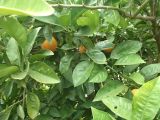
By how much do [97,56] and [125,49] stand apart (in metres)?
0.11

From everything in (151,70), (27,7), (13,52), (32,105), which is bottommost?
(32,105)

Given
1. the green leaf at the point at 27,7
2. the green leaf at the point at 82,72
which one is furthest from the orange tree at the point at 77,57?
the green leaf at the point at 27,7

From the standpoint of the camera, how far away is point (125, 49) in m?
1.22

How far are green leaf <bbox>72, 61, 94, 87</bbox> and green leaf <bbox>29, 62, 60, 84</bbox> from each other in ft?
0.24

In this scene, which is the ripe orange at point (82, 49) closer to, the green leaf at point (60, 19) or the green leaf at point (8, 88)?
the green leaf at point (60, 19)

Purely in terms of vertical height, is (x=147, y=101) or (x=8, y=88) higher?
(x=147, y=101)

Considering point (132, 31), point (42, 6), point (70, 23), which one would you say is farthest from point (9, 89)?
point (42, 6)

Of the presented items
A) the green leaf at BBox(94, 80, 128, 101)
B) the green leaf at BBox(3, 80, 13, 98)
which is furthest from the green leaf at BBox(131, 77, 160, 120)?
the green leaf at BBox(3, 80, 13, 98)

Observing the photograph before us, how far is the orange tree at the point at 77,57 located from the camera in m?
1.10

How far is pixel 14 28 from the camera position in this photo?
1039 mm

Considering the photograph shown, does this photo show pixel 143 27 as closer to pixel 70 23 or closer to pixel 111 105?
pixel 70 23

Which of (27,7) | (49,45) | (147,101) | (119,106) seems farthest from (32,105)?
(27,7)

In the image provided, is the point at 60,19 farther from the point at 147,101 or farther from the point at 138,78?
the point at 147,101

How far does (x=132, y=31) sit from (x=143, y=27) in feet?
0.22
